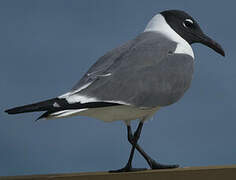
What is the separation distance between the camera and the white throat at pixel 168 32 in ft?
10.4

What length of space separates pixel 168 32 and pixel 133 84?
58 cm

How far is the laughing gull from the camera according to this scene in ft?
9.14

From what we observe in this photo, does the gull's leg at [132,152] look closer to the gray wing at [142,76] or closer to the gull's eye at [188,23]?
the gray wing at [142,76]

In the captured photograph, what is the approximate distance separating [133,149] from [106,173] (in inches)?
9.1

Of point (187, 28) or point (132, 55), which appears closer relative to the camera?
point (132, 55)

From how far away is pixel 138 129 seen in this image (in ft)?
10.3

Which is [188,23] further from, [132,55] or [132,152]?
[132,152]

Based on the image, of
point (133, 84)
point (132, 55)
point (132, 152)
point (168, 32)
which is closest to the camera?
point (133, 84)

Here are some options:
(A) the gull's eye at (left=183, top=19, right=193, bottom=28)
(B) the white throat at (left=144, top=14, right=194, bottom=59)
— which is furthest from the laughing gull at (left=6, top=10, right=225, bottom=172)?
(A) the gull's eye at (left=183, top=19, right=193, bottom=28)

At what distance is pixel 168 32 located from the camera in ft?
10.8

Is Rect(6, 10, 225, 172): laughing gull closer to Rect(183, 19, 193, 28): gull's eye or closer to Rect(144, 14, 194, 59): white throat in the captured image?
Rect(144, 14, 194, 59): white throat

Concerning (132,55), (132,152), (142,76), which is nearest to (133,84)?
(142,76)

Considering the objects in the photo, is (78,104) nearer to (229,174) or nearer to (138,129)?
(138,129)

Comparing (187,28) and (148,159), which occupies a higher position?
(187,28)
